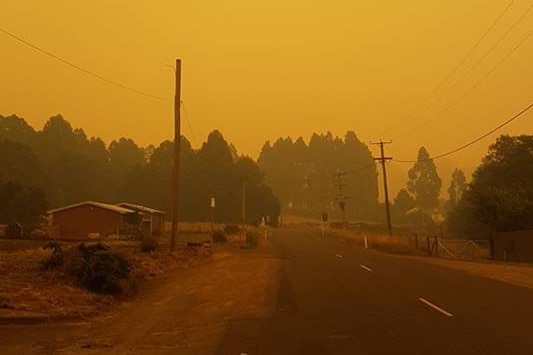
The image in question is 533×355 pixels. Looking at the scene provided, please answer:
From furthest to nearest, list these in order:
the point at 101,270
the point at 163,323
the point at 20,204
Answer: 1. the point at 20,204
2. the point at 101,270
3. the point at 163,323

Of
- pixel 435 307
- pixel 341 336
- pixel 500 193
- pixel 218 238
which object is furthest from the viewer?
pixel 218 238

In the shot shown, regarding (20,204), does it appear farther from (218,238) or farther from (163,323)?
(163,323)

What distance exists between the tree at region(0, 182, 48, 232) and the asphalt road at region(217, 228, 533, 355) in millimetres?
71986

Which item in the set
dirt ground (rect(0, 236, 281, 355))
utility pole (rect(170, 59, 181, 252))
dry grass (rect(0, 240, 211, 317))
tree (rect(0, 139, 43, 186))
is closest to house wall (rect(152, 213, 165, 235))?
tree (rect(0, 139, 43, 186))

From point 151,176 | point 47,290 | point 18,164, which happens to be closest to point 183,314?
point 47,290

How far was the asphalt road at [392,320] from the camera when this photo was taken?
10.5 metres

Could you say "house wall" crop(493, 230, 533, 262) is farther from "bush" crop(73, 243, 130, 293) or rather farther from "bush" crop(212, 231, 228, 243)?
"bush" crop(73, 243, 130, 293)

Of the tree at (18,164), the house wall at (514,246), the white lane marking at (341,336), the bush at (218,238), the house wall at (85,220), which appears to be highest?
the tree at (18,164)

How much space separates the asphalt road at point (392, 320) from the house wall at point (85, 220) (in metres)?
54.1

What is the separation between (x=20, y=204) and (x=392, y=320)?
81113mm

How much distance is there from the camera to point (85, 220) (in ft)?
244

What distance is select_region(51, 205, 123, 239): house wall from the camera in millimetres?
73500

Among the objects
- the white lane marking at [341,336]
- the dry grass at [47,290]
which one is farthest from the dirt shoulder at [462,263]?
the dry grass at [47,290]

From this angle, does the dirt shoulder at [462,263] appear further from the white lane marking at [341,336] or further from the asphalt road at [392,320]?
the white lane marking at [341,336]
